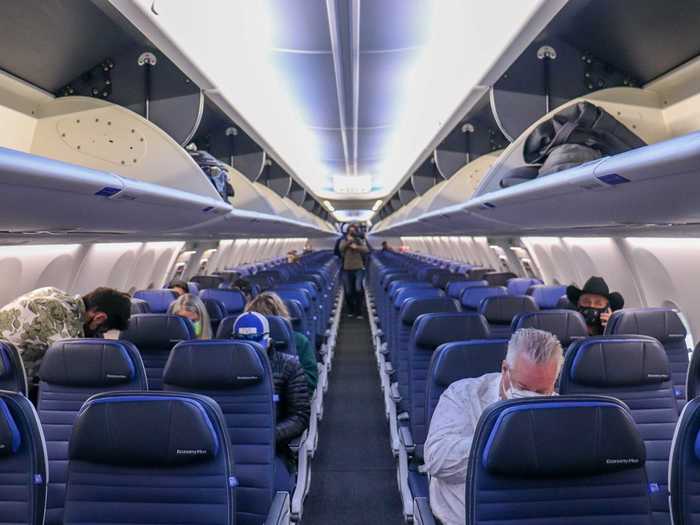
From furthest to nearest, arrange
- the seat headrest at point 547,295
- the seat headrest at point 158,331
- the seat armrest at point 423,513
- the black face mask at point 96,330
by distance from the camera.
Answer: the seat headrest at point 547,295 < the seat headrest at point 158,331 < the black face mask at point 96,330 < the seat armrest at point 423,513

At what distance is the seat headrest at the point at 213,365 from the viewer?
13.6ft

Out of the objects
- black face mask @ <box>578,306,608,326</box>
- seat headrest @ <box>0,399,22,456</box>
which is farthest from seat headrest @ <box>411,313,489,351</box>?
seat headrest @ <box>0,399,22,456</box>

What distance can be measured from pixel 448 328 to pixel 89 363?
259 cm

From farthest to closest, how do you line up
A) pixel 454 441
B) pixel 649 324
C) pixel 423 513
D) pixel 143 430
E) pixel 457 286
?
pixel 457 286 → pixel 649 324 → pixel 423 513 → pixel 454 441 → pixel 143 430

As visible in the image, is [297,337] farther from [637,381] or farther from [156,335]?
[637,381]

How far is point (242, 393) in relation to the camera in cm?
428

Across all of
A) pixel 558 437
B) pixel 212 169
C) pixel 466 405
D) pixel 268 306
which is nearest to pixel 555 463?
pixel 558 437

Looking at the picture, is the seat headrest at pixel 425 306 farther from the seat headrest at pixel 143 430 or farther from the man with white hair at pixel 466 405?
the seat headrest at pixel 143 430

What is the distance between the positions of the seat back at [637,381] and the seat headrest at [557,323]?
3.59 feet

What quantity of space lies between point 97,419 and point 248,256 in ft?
69.6

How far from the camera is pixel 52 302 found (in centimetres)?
446

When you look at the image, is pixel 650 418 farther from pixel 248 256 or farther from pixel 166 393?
pixel 248 256

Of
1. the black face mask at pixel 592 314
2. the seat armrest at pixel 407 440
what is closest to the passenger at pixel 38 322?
the seat armrest at pixel 407 440

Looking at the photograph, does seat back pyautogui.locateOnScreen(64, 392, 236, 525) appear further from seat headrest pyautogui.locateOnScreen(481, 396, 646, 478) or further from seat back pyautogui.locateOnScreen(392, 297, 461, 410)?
seat back pyautogui.locateOnScreen(392, 297, 461, 410)
